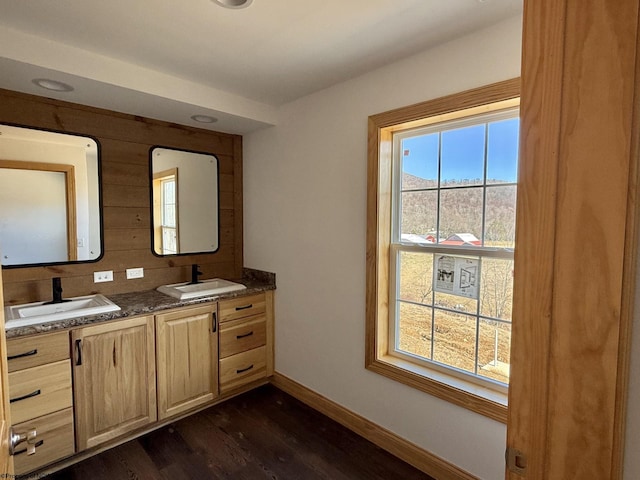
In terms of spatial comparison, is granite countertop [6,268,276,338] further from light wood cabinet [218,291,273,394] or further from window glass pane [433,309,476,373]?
window glass pane [433,309,476,373]

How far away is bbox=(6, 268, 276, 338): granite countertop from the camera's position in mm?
1861

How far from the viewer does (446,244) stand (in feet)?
6.42

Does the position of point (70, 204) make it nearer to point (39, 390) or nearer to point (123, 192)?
point (123, 192)

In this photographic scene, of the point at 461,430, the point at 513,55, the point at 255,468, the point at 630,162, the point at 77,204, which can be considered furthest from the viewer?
the point at 77,204

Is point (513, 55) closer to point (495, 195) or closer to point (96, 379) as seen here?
point (495, 195)

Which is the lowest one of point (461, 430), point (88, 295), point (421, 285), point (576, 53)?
point (461, 430)

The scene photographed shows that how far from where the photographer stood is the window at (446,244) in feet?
5.71

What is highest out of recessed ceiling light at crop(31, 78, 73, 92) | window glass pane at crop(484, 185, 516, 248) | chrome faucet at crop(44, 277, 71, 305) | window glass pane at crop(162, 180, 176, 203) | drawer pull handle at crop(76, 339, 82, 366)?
recessed ceiling light at crop(31, 78, 73, 92)

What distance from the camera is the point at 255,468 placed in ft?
6.63

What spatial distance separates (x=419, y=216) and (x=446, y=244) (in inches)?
9.5

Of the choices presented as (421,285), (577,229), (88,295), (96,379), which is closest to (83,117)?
(88,295)

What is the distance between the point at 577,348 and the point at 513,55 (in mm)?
1520

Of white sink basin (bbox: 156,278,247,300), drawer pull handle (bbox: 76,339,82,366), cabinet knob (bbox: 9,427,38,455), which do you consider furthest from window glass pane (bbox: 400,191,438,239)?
drawer pull handle (bbox: 76,339,82,366)

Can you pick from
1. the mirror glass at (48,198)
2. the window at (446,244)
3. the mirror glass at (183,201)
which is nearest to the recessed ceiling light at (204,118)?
the mirror glass at (183,201)
